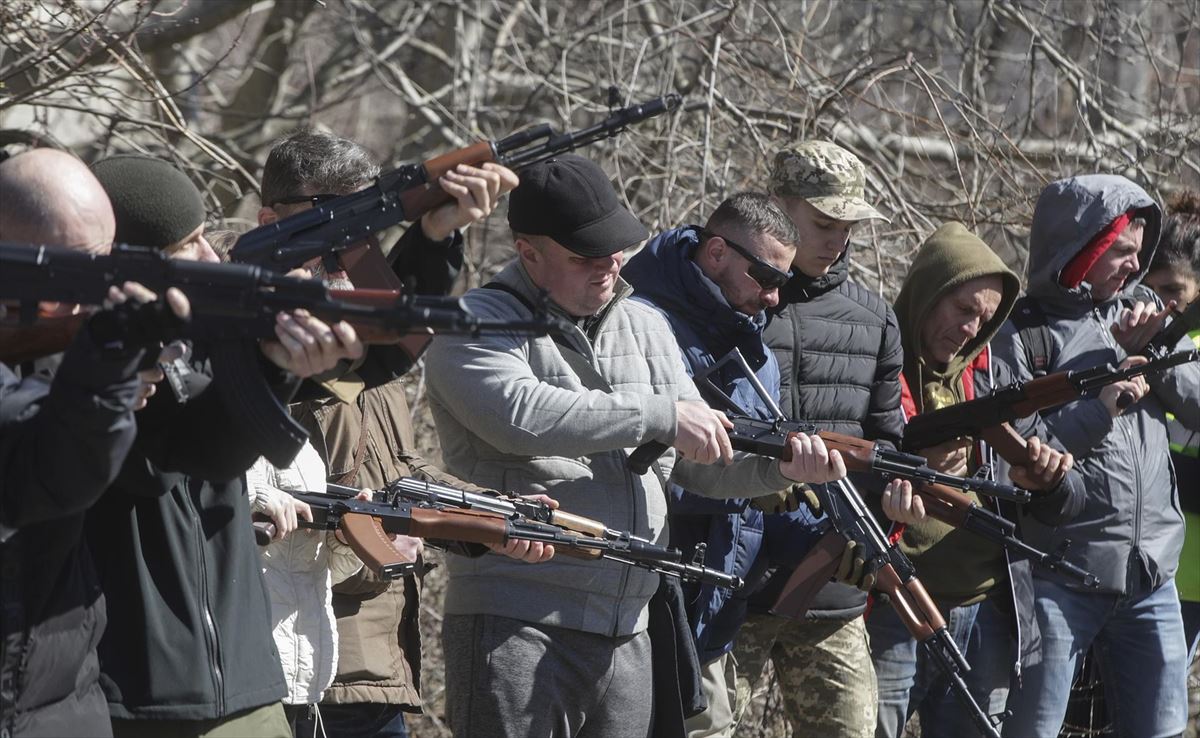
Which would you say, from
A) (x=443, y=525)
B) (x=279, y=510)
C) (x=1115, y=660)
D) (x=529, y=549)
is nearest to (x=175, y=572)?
(x=279, y=510)

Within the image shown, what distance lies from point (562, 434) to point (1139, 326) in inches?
106

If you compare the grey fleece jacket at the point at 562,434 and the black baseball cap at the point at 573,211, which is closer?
the grey fleece jacket at the point at 562,434

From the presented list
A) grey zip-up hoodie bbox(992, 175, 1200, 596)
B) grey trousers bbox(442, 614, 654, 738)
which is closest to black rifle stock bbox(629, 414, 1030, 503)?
grey trousers bbox(442, 614, 654, 738)

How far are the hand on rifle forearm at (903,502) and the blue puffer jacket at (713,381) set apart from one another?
0.47 metres

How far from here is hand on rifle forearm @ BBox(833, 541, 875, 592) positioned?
4414mm

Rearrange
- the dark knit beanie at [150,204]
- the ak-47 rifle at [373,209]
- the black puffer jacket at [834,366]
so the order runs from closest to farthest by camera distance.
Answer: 1. the dark knit beanie at [150,204]
2. the ak-47 rifle at [373,209]
3. the black puffer jacket at [834,366]

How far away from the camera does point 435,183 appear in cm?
327

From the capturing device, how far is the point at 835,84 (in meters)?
6.93

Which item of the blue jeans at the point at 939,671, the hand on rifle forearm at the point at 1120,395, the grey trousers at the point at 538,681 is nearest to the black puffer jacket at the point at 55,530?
the grey trousers at the point at 538,681

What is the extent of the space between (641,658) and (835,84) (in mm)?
3900

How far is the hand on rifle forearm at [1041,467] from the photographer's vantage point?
4.77 meters

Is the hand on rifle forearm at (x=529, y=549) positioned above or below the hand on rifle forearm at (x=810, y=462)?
below

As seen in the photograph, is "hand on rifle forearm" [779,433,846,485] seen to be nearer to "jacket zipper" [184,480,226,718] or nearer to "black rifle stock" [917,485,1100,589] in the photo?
"black rifle stock" [917,485,1100,589]

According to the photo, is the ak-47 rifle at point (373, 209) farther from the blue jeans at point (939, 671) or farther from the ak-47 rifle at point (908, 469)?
the blue jeans at point (939, 671)
